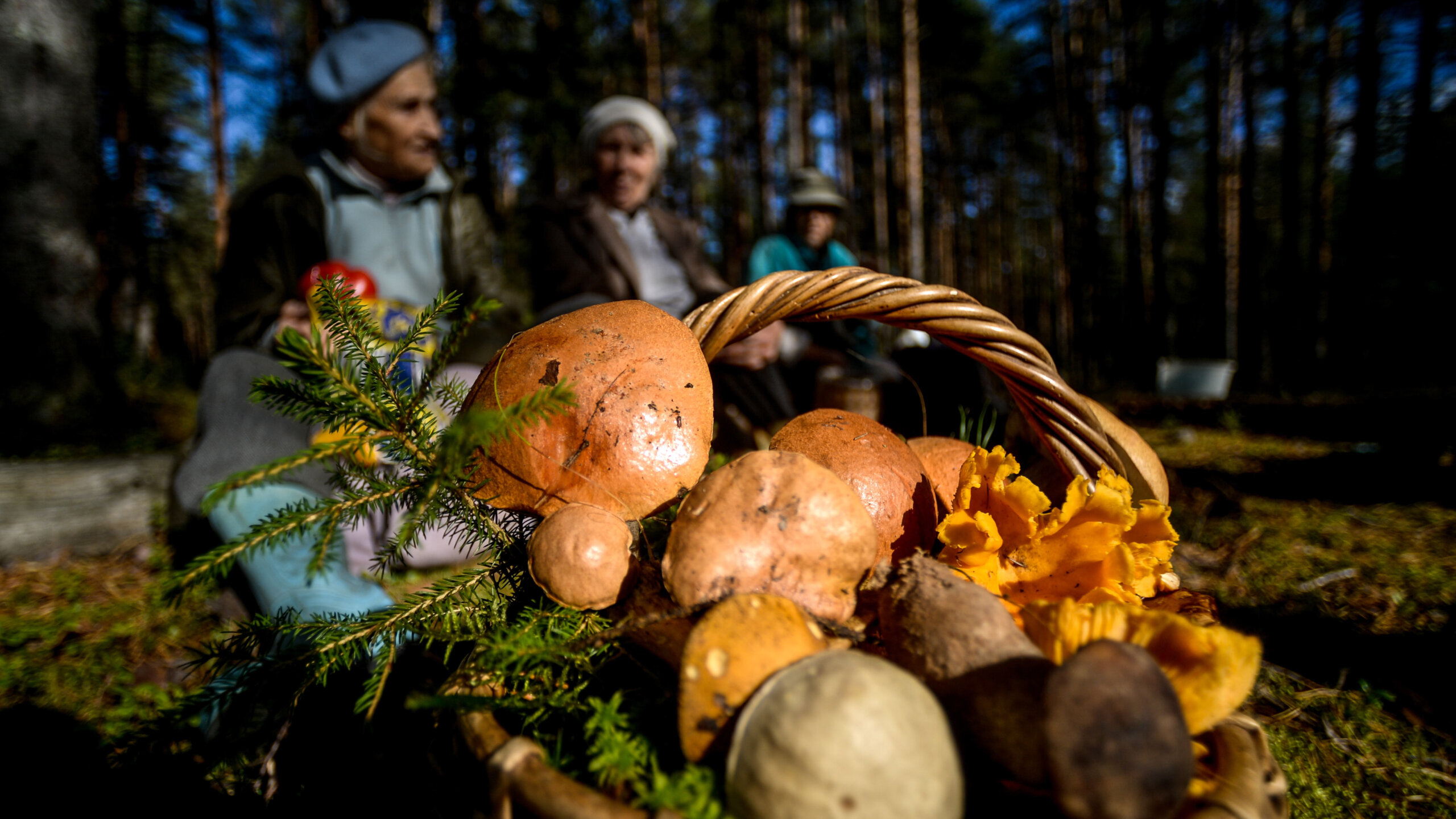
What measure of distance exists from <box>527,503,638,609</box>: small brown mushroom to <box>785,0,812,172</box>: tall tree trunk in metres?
11.9

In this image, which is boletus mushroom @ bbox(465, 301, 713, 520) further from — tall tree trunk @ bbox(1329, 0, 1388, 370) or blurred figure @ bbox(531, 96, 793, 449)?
tall tree trunk @ bbox(1329, 0, 1388, 370)

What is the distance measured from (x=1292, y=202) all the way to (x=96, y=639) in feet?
57.8

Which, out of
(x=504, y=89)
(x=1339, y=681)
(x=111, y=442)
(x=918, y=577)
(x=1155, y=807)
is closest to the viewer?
(x=1155, y=807)

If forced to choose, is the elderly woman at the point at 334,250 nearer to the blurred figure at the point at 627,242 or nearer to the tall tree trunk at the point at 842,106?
the blurred figure at the point at 627,242

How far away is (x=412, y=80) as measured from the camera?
9.32ft

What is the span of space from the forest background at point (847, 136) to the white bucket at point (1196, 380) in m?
1.53

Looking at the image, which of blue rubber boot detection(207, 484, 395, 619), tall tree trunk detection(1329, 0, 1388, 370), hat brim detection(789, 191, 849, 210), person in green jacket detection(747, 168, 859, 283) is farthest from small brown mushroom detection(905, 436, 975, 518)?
tall tree trunk detection(1329, 0, 1388, 370)

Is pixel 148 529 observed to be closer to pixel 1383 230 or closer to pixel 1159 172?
pixel 1159 172

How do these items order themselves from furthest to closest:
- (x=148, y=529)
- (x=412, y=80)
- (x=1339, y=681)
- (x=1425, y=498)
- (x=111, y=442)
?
(x=111, y=442), (x=1425, y=498), (x=148, y=529), (x=412, y=80), (x=1339, y=681)

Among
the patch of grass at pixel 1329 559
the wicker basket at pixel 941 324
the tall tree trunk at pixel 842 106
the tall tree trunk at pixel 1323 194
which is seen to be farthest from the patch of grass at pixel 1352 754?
the tall tree trunk at pixel 1323 194

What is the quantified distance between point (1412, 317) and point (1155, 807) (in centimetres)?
1992

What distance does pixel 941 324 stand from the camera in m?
1.22

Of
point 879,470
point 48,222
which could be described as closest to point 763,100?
point 48,222

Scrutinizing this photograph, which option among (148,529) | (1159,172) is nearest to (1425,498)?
(148,529)
